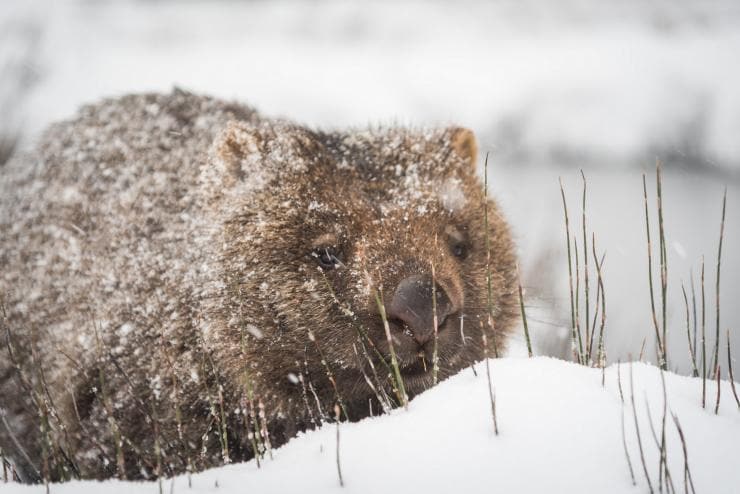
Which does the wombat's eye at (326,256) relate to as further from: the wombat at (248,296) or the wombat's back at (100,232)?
the wombat's back at (100,232)

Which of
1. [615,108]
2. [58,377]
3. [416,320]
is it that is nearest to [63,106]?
[58,377]

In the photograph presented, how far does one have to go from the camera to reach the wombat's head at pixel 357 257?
2658mm

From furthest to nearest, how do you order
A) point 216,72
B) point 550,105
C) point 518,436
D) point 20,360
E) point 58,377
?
point 216,72, point 550,105, point 20,360, point 58,377, point 518,436

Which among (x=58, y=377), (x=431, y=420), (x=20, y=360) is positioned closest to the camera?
(x=431, y=420)

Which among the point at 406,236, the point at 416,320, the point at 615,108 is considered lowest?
the point at 416,320

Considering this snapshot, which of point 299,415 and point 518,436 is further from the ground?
point 518,436

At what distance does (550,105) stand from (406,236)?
14.4 metres

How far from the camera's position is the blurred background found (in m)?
6.57

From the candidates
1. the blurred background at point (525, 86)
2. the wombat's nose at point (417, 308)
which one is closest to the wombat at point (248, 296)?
the wombat's nose at point (417, 308)

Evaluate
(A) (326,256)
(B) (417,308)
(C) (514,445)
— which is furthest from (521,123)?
(C) (514,445)

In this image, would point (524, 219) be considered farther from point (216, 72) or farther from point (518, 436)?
point (216, 72)

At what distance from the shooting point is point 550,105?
16.1 metres

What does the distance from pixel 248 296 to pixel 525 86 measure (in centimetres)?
1825

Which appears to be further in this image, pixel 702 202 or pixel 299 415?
pixel 702 202
